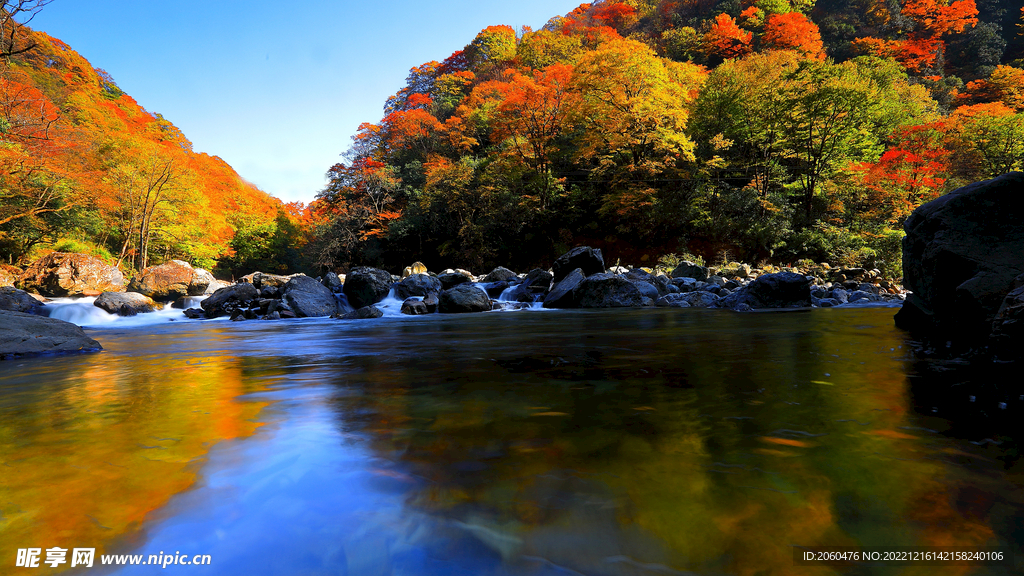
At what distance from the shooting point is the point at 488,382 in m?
3.28

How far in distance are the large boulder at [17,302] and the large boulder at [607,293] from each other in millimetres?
13916

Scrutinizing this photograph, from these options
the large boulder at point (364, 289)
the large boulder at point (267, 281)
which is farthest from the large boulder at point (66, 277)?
the large boulder at point (364, 289)

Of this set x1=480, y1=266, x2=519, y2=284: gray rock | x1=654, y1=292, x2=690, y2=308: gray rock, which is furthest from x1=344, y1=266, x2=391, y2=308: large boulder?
x1=654, y1=292, x2=690, y2=308: gray rock

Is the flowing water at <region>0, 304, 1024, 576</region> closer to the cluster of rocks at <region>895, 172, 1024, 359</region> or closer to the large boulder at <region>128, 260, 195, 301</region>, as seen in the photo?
the cluster of rocks at <region>895, 172, 1024, 359</region>

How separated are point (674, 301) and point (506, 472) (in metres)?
11.3

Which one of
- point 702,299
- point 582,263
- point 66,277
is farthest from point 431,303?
point 66,277

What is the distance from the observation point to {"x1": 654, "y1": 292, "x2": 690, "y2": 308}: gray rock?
11.6m

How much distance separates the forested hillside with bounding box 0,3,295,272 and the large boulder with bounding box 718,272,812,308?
2136cm

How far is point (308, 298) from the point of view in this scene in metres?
12.1

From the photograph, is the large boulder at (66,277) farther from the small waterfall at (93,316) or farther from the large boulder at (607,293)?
the large boulder at (607,293)

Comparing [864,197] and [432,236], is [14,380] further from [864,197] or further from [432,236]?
[864,197]

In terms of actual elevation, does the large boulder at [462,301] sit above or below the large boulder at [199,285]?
below

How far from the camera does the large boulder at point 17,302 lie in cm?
1045

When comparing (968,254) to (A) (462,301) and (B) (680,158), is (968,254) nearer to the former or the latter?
(A) (462,301)
